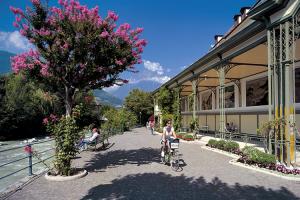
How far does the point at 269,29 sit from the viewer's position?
10.9m

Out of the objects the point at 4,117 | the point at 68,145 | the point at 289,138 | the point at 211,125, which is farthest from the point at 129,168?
the point at 4,117

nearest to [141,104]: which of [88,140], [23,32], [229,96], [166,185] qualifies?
[229,96]

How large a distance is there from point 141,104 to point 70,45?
212ft

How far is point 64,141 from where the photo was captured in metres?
9.01

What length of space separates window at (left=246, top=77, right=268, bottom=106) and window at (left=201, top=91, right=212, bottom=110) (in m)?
9.94

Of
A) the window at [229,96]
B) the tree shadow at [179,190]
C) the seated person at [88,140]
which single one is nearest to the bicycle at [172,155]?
the tree shadow at [179,190]

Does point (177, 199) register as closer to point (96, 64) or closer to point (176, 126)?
point (96, 64)

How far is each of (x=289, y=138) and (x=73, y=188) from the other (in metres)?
7.50

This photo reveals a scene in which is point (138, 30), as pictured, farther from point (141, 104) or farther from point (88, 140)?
point (141, 104)

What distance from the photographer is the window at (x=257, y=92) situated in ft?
74.7

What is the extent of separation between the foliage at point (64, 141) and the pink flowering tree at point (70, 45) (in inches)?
43.3

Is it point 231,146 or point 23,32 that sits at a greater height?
point 23,32

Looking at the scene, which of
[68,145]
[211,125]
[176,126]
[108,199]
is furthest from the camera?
[211,125]

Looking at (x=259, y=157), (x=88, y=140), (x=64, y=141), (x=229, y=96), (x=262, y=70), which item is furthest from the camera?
(x=229, y=96)
